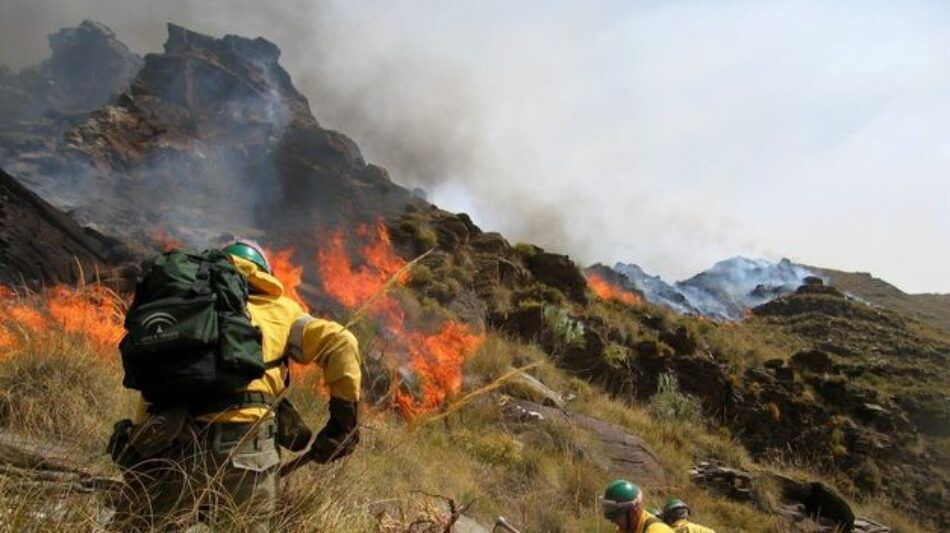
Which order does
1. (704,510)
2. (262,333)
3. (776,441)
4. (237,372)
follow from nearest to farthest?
(237,372) → (262,333) → (704,510) → (776,441)

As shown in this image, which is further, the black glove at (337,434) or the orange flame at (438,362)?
the orange flame at (438,362)

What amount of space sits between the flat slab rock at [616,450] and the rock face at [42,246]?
7.91 meters

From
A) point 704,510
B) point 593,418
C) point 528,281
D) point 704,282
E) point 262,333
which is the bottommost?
point 704,510

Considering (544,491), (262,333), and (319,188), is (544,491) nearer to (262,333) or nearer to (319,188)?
(262,333)

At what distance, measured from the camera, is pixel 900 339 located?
29766 millimetres

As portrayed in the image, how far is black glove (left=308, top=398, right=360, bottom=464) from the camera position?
108 inches

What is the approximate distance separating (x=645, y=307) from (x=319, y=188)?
1231cm

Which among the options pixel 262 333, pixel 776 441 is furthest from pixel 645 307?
pixel 262 333

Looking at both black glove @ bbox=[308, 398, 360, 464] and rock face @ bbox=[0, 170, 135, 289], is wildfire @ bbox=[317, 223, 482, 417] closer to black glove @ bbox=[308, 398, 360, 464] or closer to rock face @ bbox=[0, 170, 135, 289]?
black glove @ bbox=[308, 398, 360, 464]

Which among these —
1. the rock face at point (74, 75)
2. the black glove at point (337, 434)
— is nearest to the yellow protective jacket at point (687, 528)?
the black glove at point (337, 434)

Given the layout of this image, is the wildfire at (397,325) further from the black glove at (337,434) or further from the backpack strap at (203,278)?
the backpack strap at (203,278)

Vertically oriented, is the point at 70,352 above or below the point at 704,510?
above

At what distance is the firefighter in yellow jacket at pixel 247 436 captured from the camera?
245 centimetres

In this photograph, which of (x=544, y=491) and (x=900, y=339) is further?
(x=900, y=339)
